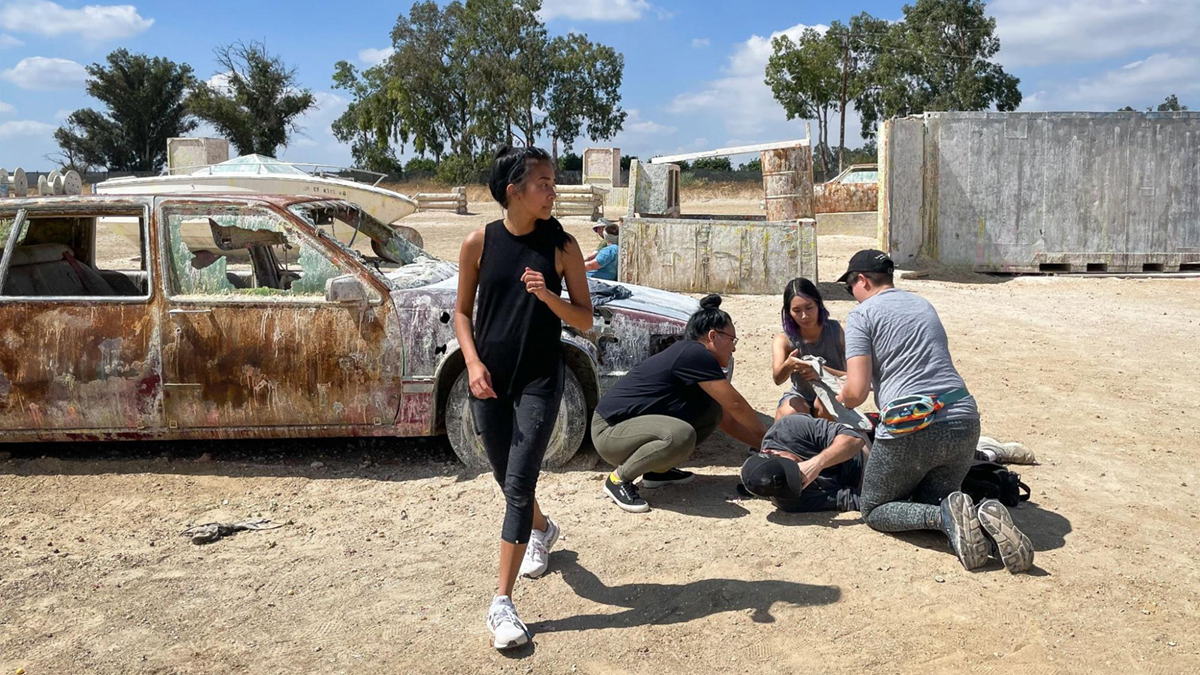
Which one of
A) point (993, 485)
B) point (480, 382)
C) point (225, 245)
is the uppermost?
point (225, 245)

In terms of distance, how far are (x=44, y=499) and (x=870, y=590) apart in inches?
167

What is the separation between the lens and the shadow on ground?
12.2ft

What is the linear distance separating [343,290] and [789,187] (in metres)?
9.13

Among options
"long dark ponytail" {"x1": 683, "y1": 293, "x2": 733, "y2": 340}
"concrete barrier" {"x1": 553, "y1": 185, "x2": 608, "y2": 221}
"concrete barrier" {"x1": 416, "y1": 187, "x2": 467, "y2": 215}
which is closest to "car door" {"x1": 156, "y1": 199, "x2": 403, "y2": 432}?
"long dark ponytail" {"x1": 683, "y1": 293, "x2": 733, "y2": 340}

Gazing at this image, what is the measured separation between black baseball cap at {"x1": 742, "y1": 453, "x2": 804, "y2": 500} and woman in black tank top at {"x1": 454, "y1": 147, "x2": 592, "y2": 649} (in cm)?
146

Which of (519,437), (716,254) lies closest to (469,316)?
(519,437)

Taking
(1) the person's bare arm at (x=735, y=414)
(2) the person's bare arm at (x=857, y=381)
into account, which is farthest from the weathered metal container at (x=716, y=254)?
(2) the person's bare arm at (x=857, y=381)

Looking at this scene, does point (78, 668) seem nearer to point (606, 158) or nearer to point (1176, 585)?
point (1176, 585)

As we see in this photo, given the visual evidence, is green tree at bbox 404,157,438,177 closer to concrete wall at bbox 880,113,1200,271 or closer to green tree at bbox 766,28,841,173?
green tree at bbox 766,28,841,173

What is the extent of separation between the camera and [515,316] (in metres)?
3.48

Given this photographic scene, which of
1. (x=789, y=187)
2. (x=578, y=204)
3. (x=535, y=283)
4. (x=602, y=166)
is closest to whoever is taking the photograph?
(x=535, y=283)

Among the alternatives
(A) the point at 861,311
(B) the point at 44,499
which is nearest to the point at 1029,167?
(A) the point at 861,311

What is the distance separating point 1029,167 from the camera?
47.1ft

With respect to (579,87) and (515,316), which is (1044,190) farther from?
(579,87)
